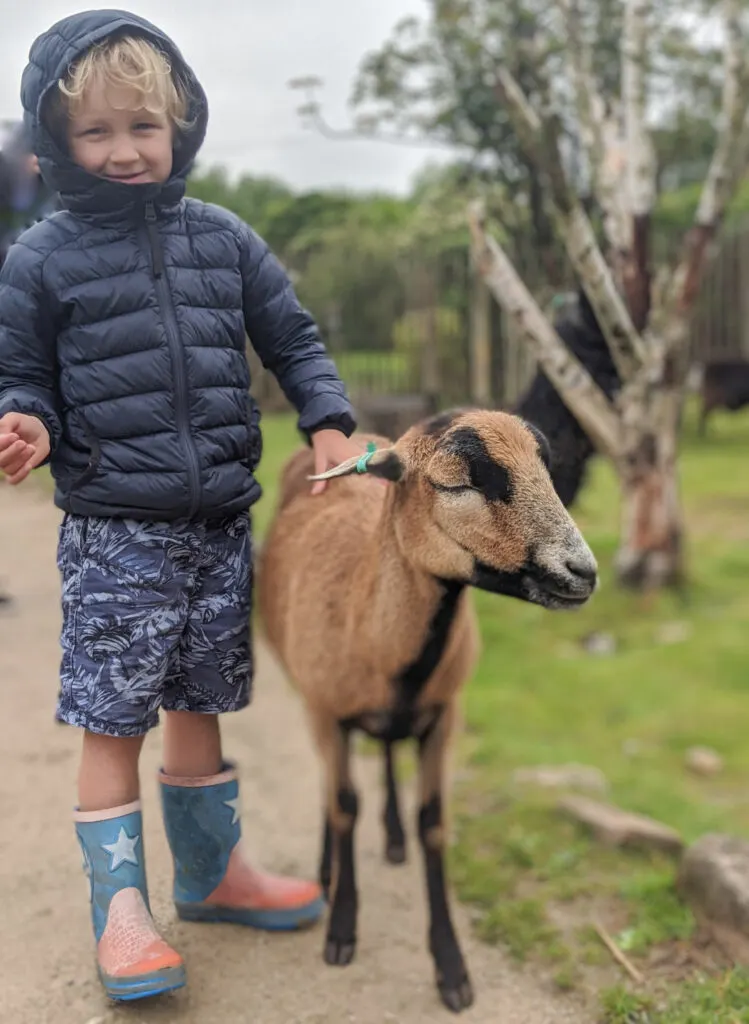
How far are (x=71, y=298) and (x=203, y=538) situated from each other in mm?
634

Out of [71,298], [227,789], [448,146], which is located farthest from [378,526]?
[448,146]

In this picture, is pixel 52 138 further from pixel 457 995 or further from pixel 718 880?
pixel 718 880

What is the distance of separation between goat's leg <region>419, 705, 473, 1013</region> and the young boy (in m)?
0.87

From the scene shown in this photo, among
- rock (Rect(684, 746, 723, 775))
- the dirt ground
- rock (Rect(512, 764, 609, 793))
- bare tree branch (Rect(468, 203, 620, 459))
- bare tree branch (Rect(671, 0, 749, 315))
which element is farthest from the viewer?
bare tree branch (Rect(671, 0, 749, 315))

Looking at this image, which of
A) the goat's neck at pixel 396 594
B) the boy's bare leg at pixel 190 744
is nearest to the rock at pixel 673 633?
the goat's neck at pixel 396 594

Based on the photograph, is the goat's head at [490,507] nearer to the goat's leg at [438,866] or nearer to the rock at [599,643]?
the goat's leg at [438,866]

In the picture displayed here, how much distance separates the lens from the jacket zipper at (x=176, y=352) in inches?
92.4

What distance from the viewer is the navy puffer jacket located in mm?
2291

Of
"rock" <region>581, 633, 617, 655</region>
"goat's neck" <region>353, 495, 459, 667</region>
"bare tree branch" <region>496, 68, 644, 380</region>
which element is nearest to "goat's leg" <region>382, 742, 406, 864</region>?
"goat's neck" <region>353, 495, 459, 667</region>

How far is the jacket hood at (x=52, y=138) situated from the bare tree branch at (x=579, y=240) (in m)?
2.14

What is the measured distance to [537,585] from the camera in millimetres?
2283

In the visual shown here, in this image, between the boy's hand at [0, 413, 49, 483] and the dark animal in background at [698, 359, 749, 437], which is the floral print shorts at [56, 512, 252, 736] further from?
the dark animal in background at [698, 359, 749, 437]

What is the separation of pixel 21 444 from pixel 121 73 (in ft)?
2.65

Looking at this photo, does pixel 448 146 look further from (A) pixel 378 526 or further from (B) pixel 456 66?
(A) pixel 378 526
